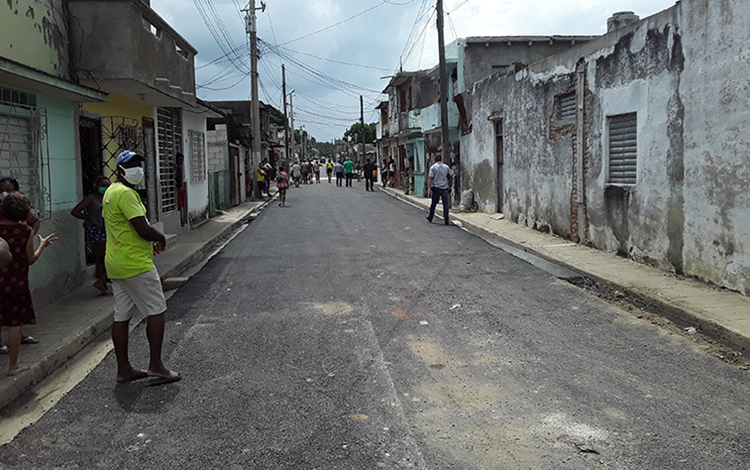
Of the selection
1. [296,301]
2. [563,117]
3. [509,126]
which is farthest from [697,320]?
[509,126]

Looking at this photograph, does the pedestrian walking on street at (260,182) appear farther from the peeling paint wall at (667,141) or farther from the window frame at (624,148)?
the window frame at (624,148)

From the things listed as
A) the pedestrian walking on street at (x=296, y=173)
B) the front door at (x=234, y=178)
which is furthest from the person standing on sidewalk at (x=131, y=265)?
the pedestrian walking on street at (x=296, y=173)

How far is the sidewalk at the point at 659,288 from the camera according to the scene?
21.7ft

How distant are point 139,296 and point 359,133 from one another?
101 metres

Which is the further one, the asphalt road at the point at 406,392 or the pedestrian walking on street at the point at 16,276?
the pedestrian walking on street at the point at 16,276

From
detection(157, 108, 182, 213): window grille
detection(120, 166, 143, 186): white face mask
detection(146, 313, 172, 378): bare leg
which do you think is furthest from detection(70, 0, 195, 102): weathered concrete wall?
detection(146, 313, 172, 378): bare leg

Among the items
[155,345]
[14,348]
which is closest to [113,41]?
[14,348]

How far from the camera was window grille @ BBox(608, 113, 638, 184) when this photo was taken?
35.0 ft

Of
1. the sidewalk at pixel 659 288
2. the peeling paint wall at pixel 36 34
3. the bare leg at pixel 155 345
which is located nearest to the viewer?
the bare leg at pixel 155 345

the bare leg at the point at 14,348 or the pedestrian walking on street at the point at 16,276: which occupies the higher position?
the pedestrian walking on street at the point at 16,276

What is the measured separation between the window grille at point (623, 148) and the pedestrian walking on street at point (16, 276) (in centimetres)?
882

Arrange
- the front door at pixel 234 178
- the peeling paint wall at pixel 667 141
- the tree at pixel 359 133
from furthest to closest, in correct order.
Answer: the tree at pixel 359 133 → the front door at pixel 234 178 → the peeling paint wall at pixel 667 141

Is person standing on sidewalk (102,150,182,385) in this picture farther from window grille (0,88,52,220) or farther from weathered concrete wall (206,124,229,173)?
weathered concrete wall (206,124,229,173)

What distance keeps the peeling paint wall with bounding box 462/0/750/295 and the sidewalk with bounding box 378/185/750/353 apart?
0.85 feet
